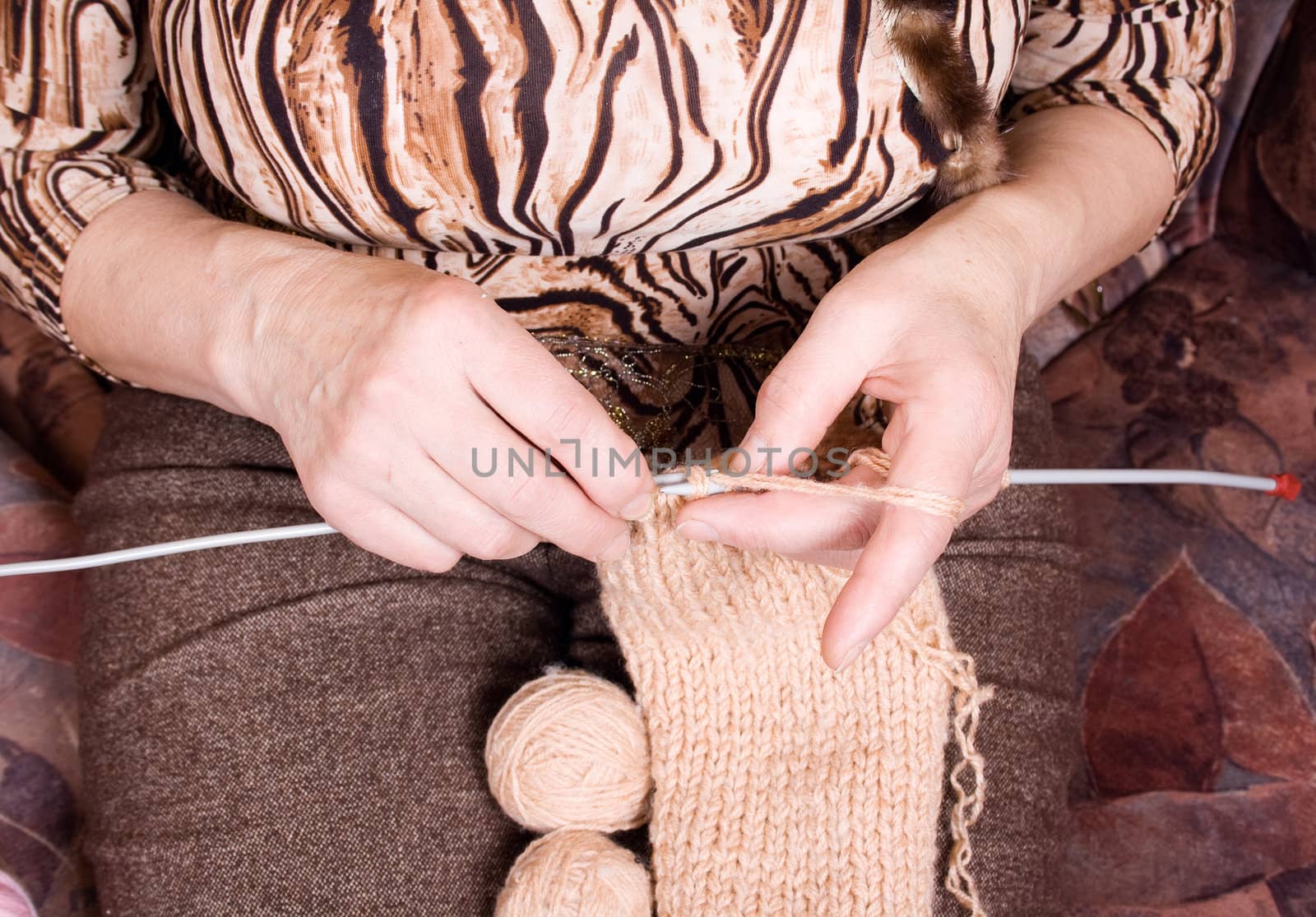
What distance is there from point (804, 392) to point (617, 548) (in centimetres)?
17

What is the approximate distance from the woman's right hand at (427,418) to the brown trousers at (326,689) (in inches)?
5.7

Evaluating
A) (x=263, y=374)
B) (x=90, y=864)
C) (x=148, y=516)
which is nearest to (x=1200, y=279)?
(x=263, y=374)

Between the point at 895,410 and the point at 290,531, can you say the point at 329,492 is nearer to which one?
the point at 290,531

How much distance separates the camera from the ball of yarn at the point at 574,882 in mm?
586

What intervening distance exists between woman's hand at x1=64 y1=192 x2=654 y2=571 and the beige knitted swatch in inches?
3.3

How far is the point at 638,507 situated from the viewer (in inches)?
22.3

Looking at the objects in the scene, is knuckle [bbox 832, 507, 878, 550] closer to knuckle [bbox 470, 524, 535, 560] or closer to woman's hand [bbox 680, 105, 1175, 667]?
woman's hand [bbox 680, 105, 1175, 667]

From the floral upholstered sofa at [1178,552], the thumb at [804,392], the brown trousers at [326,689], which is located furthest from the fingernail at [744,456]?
the floral upholstered sofa at [1178,552]

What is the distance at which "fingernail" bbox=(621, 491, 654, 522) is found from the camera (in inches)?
21.9

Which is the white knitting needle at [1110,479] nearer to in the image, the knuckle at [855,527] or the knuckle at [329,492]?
the knuckle at [855,527]

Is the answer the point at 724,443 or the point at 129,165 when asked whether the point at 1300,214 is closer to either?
the point at 724,443

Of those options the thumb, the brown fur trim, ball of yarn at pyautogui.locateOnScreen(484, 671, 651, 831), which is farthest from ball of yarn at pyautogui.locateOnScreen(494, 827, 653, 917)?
the brown fur trim

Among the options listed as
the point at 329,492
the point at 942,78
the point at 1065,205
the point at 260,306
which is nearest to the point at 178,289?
the point at 260,306

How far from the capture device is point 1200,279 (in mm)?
981
